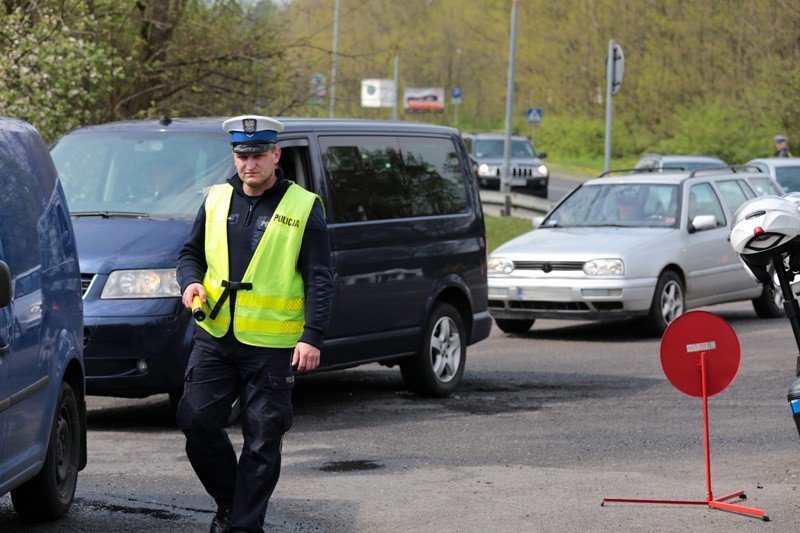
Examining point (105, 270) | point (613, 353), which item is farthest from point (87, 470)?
point (613, 353)

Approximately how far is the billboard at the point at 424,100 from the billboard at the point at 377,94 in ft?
42.0

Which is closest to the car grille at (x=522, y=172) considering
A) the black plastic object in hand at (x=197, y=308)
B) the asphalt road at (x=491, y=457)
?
the asphalt road at (x=491, y=457)

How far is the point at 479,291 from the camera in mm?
11805

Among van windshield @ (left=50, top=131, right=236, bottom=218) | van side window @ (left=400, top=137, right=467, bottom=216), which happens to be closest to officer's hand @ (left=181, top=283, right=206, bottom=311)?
van windshield @ (left=50, top=131, right=236, bottom=218)

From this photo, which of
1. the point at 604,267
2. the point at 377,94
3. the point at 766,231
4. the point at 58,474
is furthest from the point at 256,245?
the point at 377,94

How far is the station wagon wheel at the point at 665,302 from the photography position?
1528 cm

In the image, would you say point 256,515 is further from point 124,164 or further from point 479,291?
point 479,291

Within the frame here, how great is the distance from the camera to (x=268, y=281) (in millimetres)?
6152

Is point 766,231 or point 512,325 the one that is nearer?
point 766,231

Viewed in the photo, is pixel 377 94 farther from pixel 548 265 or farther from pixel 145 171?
pixel 145 171

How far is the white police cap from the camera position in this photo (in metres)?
6.10

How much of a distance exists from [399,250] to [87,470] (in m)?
3.39

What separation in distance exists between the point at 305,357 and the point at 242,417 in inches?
16.2

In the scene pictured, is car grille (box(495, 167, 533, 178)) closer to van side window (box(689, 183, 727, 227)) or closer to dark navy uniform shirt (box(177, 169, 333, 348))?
van side window (box(689, 183, 727, 227))
